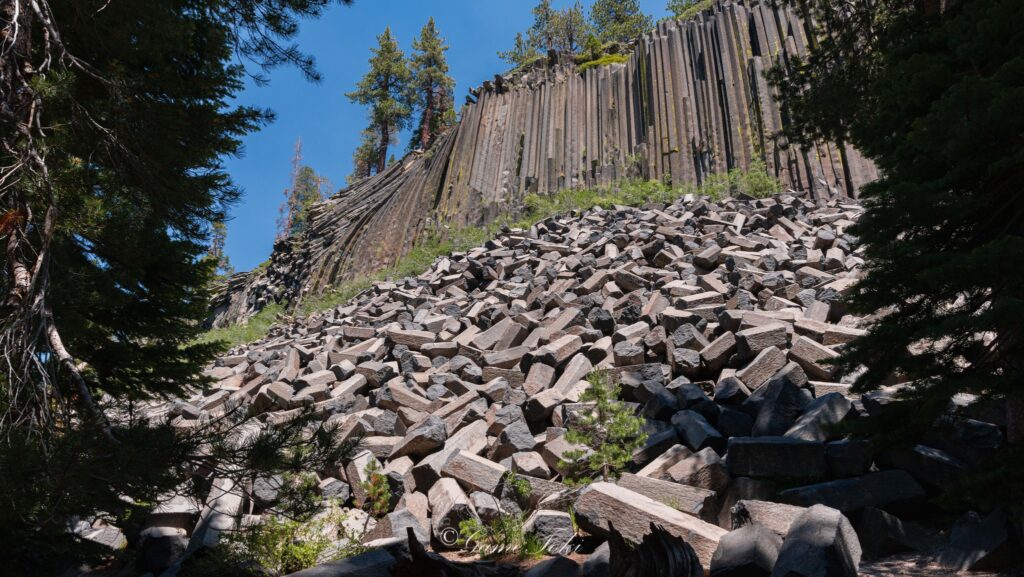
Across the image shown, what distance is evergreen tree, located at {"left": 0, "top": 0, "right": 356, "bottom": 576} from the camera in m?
2.53

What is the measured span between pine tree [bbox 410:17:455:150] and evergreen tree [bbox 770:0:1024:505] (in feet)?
104

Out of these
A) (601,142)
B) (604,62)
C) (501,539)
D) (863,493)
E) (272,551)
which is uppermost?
(604,62)

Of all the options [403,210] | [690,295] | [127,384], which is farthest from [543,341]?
[403,210]

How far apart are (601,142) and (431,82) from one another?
21303mm

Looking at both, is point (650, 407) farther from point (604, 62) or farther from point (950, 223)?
point (604, 62)

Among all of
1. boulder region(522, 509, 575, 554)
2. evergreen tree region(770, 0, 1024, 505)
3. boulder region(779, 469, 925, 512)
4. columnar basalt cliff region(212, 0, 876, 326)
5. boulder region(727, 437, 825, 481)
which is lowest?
boulder region(522, 509, 575, 554)

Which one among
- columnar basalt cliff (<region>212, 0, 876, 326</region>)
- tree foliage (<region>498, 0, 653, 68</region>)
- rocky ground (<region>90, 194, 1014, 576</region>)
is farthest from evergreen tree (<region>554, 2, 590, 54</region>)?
rocky ground (<region>90, 194, 1014, 576</region>)

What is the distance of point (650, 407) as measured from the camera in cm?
468

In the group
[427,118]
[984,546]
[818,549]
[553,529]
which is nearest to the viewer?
[818,549]

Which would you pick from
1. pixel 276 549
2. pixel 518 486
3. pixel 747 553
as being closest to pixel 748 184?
pixel 518 486

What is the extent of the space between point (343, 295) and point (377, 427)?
1047 centimetres

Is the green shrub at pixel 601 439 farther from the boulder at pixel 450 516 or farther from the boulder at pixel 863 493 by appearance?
the boulder at pixel 863 493

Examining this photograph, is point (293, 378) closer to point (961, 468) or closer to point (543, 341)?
point (543, 341)

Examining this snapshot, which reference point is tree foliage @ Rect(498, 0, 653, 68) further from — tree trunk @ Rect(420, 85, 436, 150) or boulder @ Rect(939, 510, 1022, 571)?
boulder @ Rect(939, 510, 1022, 571)
